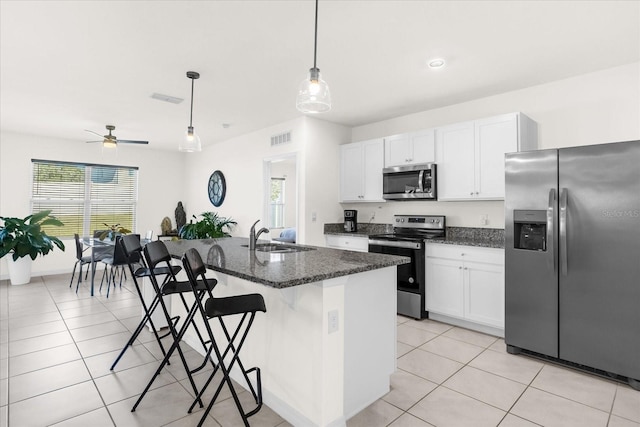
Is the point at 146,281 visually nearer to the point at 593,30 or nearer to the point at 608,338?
the point at 608,338

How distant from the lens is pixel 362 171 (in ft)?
15.8

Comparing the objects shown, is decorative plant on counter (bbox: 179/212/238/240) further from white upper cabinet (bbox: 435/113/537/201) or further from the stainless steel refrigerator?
the stainless steel refrigerator

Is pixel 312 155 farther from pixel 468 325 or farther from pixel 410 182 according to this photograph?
pixel 468 325

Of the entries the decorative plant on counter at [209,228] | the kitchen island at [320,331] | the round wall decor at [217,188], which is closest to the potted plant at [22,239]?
the decorative plant on counter at [209,228]

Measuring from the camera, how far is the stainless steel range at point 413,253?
381 cm

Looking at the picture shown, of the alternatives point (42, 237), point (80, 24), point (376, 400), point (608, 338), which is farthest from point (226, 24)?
point (42, 237)

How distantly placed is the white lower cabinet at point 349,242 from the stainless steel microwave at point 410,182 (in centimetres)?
65

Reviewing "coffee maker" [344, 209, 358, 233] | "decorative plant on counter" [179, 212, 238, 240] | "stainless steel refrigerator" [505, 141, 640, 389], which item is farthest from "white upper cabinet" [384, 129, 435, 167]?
"decorative plant on counter" [179, 212, 238, 240]

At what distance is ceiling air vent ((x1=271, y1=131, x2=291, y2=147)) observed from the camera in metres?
5.03

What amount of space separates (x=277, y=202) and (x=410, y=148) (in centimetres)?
487

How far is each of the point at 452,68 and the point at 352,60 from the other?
939 mm

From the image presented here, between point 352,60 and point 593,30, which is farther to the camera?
point 352,60

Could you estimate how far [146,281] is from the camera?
351 cm

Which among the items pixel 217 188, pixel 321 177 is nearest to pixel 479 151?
pixel 321 177
